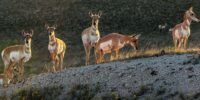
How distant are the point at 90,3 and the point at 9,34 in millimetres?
11311

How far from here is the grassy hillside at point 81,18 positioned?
48312 millimetres

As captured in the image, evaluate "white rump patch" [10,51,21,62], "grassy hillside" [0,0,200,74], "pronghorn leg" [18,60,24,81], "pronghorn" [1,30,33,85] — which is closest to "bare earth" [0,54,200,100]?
"pronghorn leg" [18,60,24,81]

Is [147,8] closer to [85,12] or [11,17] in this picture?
[85,12]

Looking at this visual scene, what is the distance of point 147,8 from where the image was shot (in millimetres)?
58375

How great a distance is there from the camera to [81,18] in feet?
183

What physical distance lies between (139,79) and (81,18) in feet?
126

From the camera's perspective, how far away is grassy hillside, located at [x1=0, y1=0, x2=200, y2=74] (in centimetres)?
4831

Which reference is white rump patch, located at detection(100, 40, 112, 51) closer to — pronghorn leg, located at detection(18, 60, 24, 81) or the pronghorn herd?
the pronghorn herd

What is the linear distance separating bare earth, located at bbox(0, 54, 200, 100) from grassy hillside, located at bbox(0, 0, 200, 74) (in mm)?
23287

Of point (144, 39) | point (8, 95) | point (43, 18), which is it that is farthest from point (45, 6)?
point (8, 95)

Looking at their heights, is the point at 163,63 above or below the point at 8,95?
above

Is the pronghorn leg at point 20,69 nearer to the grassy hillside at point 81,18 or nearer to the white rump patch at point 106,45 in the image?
the white rump patch at point 106,45

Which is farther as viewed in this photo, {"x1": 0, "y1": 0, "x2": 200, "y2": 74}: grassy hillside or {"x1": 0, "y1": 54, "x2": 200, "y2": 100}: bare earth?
{"x1": 0, "y1": 0, "x2": 200, "y2": 74}: grassy hillside

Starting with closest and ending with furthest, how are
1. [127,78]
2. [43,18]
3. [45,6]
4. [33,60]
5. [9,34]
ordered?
[127,78] → [33,60] → [9,34] → [43,18] → [45,6]
